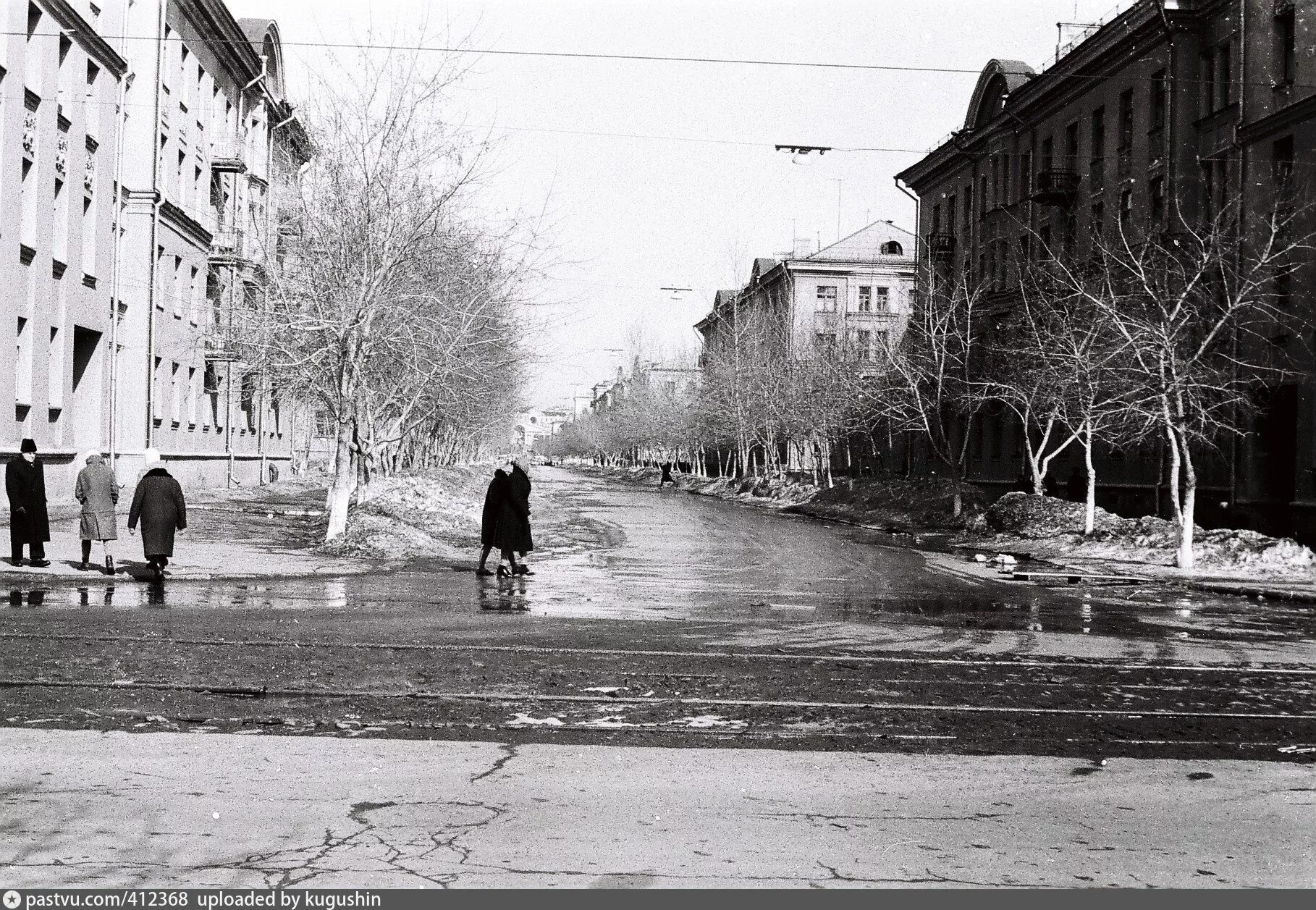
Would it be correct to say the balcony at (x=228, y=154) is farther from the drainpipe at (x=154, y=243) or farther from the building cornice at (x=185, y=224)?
the drainpipe at (x=154, y=243)

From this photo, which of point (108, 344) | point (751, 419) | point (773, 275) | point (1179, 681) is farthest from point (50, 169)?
point (773, 275)

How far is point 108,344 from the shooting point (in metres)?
33.2

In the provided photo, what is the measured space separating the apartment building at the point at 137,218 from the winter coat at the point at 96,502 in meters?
8.35

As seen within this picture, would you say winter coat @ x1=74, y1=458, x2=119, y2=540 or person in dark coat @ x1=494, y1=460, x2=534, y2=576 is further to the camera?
person in dark coat @ x1=494, y1=460, x2=534, y2=576

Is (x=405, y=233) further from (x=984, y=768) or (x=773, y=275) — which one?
(x=773, y=275)

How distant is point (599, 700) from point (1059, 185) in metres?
36.9

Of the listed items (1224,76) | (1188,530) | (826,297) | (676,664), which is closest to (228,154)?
(1224,76)

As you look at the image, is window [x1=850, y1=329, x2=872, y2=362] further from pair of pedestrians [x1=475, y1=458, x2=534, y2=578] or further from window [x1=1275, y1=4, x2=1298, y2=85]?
pair of pedestrians [x1=475, y1=458, x2=534, y2=578]

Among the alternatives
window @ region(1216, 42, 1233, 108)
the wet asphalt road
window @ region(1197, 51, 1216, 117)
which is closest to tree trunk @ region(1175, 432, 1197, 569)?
the wet asphalt road

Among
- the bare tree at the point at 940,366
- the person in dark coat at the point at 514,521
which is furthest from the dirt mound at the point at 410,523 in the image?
the bare tree at the point at 940,366

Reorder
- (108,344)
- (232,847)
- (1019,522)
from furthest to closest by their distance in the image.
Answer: (108,344)
(1019,522)
(232,847)

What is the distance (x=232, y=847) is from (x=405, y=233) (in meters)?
18.2

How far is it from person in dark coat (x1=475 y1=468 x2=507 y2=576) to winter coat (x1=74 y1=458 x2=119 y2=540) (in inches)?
197

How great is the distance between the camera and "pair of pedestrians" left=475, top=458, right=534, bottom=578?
1759 centimetres
